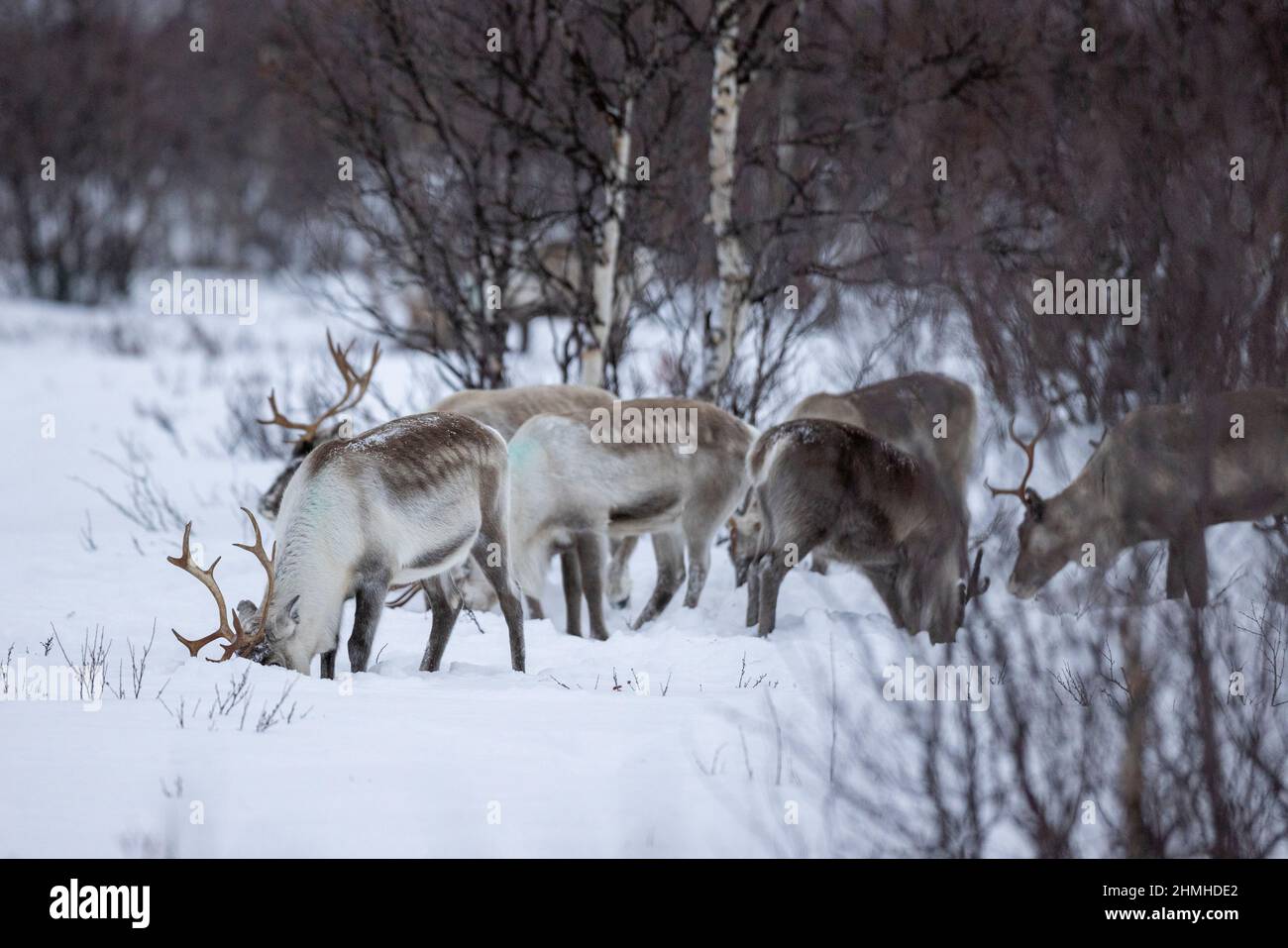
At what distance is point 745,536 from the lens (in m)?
8.49

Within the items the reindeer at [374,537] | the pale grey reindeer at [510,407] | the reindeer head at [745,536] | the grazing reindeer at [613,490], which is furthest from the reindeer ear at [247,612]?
the reindeer head at [745,536]

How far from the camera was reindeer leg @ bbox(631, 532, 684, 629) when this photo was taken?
804 cm

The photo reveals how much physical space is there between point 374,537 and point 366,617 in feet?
1.12

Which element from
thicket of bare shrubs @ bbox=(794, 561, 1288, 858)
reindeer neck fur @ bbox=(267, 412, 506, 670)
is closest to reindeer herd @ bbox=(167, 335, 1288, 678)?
reindeer neck fur @ bbox=(267, 412, 506, 670)

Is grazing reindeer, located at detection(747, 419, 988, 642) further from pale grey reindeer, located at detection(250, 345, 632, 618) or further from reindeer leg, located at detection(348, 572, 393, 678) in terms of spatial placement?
reindeer leg, located at detection(348, 572, 393, 678)

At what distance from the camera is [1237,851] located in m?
3.11

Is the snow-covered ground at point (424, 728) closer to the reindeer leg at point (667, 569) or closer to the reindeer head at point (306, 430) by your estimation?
the reindeer leg at point (667, 569)

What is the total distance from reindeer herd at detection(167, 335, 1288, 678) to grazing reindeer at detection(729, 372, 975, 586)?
0.8 inches

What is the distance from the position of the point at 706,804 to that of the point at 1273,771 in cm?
145

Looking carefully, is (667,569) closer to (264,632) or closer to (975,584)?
(264,632)

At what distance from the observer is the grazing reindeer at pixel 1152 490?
6.64 metres

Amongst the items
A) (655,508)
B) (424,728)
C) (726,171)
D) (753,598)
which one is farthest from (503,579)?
(726,171)
